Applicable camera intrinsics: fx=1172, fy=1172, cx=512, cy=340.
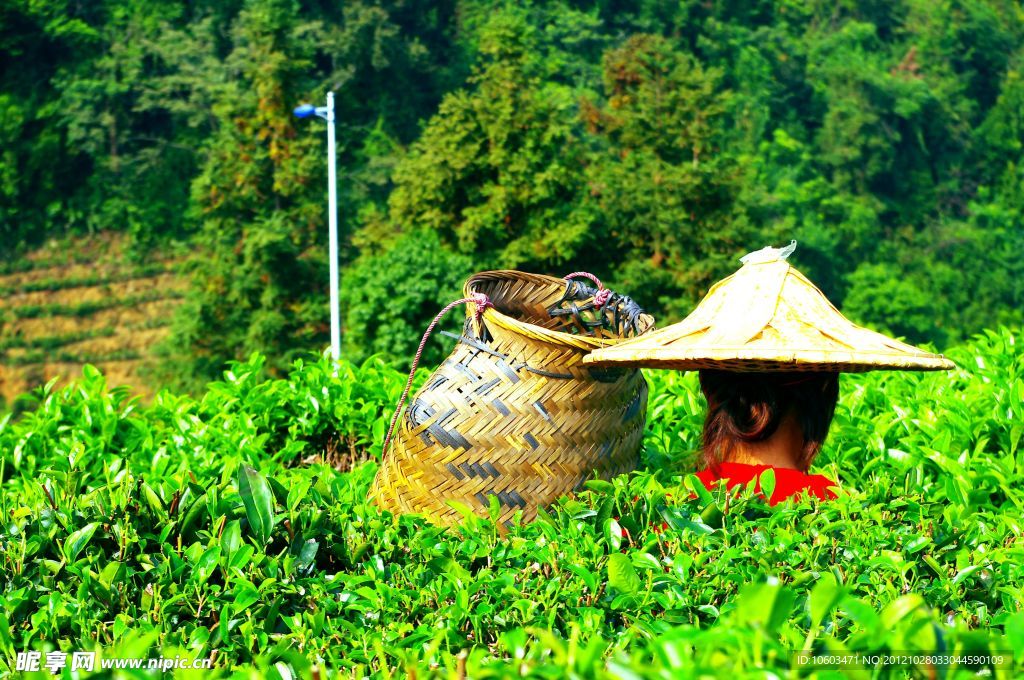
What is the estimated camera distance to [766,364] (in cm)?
256

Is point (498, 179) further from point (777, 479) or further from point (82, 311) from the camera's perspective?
point (777, 479)

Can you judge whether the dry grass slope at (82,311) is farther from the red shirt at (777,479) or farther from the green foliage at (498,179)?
the red shirt at (777,479)

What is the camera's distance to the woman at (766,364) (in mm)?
2566

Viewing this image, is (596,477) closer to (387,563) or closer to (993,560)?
(387,563)

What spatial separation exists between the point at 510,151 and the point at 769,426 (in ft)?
64.4

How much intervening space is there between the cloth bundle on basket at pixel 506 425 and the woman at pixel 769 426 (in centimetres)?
26

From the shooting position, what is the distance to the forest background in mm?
22078

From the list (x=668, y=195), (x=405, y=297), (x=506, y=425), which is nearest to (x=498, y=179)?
(x=668, y=195)

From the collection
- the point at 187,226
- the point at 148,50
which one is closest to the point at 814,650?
the point at 187,226

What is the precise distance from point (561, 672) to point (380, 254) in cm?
2177

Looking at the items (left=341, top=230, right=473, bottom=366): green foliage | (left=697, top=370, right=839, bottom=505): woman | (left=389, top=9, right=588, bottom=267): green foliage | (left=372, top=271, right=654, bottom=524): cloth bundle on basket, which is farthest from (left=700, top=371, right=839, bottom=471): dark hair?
(left=389, top=9, right=588, bottom=267): green foliage

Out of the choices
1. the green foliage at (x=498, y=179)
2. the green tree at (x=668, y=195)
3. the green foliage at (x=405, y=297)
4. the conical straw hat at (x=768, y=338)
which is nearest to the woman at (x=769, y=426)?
the conical straw hat at (x=768, y=338)

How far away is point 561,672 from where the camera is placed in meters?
1.43

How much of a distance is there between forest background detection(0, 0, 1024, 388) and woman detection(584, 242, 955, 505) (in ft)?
51.7
